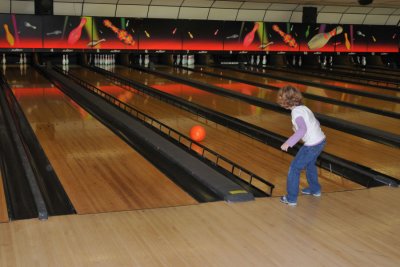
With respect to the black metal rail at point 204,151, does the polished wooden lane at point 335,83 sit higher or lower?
higher

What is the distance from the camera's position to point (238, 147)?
619 centimetres

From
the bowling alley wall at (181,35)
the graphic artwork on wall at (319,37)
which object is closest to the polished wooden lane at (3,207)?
the bowling alley wall at (181,35)

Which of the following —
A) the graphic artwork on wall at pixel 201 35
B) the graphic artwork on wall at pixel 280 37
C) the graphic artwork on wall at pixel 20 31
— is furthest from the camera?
the graphic artwork on wall at pixel 280 37

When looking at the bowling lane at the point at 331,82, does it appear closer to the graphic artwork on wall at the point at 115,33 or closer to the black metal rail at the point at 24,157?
the graphic artwork on wall at the point at 115,33

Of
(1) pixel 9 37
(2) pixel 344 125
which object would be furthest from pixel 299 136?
(1) pixel 9 37

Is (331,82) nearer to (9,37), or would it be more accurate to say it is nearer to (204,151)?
(204,151)

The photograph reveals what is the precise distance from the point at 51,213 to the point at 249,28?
1314 cm

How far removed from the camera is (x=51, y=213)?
12.7ft

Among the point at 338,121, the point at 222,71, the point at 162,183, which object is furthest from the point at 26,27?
the point at 162,183

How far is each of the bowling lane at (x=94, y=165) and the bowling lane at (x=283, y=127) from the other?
2.10m

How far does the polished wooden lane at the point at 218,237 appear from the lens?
3074 millimetres

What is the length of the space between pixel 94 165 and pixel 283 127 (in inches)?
116

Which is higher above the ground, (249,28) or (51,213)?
(249,28)

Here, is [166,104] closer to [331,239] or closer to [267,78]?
[267,78]
